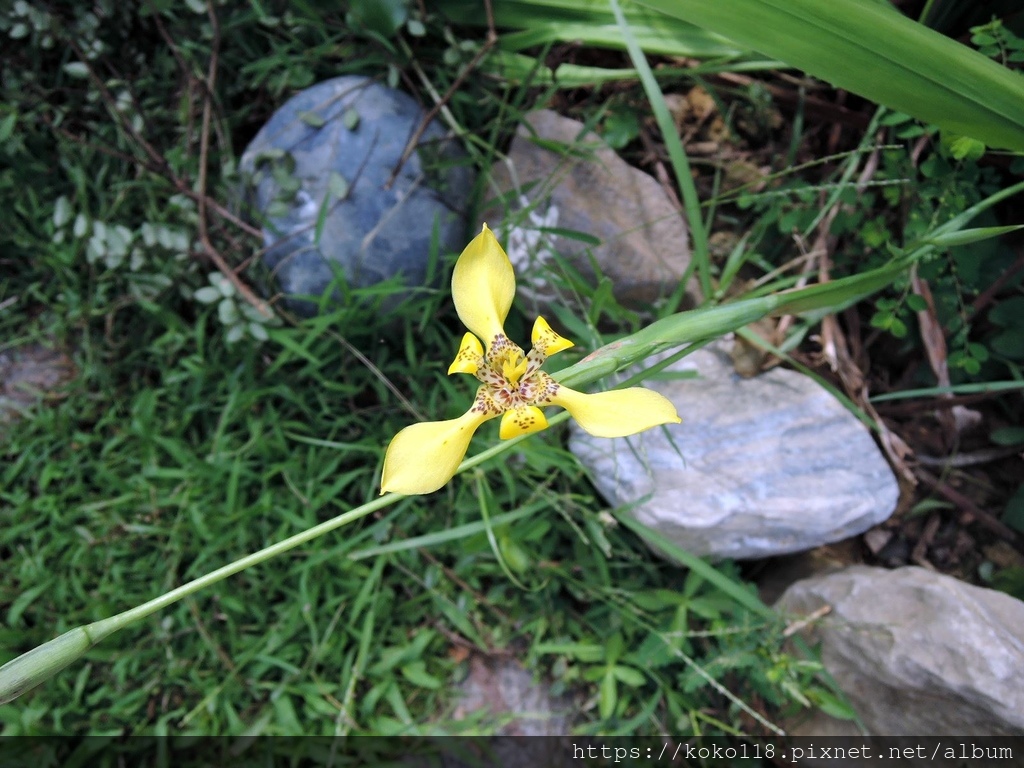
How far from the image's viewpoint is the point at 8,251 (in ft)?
5.21

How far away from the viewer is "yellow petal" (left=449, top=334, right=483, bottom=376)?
30.4 inches

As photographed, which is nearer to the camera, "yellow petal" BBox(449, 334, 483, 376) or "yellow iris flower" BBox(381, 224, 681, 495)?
"yellow iris flower" BBox(381, 224, 681, 495)

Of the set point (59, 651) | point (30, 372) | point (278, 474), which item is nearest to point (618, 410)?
point (59, 651)

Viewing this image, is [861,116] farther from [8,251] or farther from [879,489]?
[8,251]

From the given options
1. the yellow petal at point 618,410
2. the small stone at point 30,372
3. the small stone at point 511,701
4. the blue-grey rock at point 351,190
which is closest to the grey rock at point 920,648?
the small stone at point 511,701

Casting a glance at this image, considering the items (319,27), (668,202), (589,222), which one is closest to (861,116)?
(668,202)

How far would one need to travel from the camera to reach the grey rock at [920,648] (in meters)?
1.05

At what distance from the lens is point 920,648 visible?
1120 millimetres

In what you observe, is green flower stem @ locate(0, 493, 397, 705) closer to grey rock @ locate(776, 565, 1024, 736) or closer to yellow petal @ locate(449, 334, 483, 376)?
yellow petal @ locate(449, 334, 483, 376)

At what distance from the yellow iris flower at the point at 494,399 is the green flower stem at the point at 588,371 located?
1.3 inches

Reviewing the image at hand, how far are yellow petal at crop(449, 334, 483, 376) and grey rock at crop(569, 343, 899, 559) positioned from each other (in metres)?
0.51

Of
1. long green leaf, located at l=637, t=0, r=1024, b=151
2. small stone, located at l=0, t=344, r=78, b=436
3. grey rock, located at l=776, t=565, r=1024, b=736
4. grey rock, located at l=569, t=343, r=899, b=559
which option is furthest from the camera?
small stone, located at l=0, t=344, r=78, b=436

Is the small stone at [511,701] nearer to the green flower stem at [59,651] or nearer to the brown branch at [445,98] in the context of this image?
the green flower stem at [59,651]

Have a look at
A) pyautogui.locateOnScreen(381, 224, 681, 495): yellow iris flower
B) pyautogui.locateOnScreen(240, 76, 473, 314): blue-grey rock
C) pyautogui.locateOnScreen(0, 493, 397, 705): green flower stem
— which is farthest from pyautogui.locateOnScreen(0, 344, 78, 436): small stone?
pyautogui.locateOnScreen(381, 224, 681, 495): yellow iris flower
